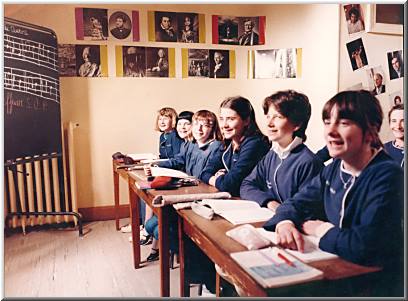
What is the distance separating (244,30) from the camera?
1.44 meters

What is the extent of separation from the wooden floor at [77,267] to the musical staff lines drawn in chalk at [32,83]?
0.54 metres

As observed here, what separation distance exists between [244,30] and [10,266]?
1221mm

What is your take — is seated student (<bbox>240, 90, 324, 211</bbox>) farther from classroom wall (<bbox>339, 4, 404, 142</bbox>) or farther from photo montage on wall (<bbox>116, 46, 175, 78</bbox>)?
photo montage on wall (<bbox>116, 46, 175, 78</bbox>)

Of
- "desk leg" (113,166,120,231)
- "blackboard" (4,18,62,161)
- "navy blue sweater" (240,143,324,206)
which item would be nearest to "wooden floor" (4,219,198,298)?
"desk leg" (113,166,120,231)

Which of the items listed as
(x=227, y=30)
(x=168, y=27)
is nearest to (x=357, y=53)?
(x=227, y=30)

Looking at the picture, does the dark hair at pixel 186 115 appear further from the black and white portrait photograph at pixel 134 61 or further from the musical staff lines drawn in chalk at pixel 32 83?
the musical staff lines drawn in chalk at pixel 32 83

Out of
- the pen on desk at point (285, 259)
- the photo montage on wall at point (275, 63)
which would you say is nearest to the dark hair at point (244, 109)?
the photo montage on wall at point (275, 63)

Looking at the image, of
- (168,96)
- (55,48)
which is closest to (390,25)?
(168,96)

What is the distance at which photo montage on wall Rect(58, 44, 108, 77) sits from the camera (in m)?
1.49

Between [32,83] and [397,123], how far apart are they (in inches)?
51.8

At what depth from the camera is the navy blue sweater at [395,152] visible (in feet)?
3.60

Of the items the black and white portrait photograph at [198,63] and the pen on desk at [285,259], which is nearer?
the pen on desk at [285,259]

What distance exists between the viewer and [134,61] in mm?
1518

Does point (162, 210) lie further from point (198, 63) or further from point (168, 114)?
point (198, 63)
